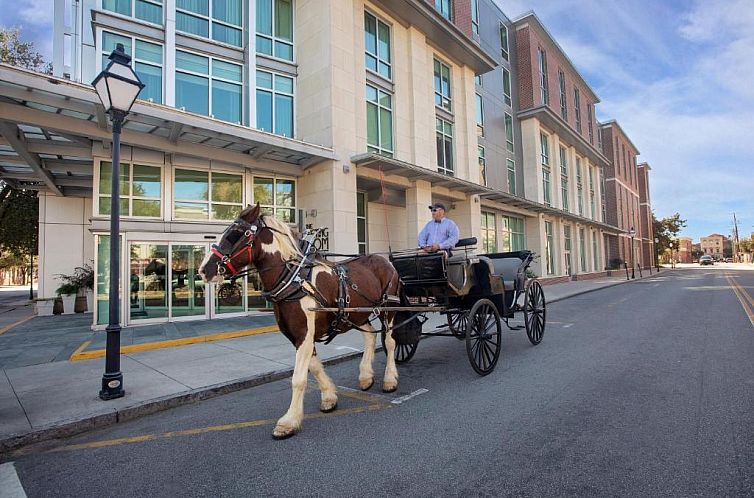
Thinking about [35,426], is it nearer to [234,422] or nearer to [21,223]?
[234,422]

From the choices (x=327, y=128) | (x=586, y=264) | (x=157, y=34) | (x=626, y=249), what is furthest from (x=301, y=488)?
(x=626, y=249)

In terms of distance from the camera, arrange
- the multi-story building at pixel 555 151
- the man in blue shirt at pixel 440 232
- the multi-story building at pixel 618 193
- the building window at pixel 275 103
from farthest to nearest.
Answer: the multi-story building at pixel 618 193
the multi-story building at pixel 555 151
the building window at pixel 275 103
the man in blue shirt at pixel 440 232

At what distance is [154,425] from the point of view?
446 cm

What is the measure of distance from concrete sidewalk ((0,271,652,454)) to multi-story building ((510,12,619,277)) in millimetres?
22497

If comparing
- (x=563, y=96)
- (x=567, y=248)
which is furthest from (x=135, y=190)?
(x=563, y=96)

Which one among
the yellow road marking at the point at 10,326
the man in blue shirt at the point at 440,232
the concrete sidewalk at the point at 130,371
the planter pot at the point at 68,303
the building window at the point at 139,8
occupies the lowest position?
the concrete sidewalk at the point at 130,371

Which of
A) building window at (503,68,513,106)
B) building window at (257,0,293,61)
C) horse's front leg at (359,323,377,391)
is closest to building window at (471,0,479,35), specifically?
building window at (503,68,513,106)

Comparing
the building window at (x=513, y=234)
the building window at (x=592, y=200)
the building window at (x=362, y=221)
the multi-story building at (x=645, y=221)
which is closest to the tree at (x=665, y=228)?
the multi-story building at (x=645, y=221)

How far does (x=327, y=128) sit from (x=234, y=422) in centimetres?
1091

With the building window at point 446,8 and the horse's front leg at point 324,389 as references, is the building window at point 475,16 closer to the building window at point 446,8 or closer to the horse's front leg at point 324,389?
the building window at point 446,8

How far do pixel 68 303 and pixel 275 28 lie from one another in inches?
503

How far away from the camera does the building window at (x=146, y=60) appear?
11.4m

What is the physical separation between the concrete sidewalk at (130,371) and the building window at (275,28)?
9832 mm

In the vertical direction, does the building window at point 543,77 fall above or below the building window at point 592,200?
above
